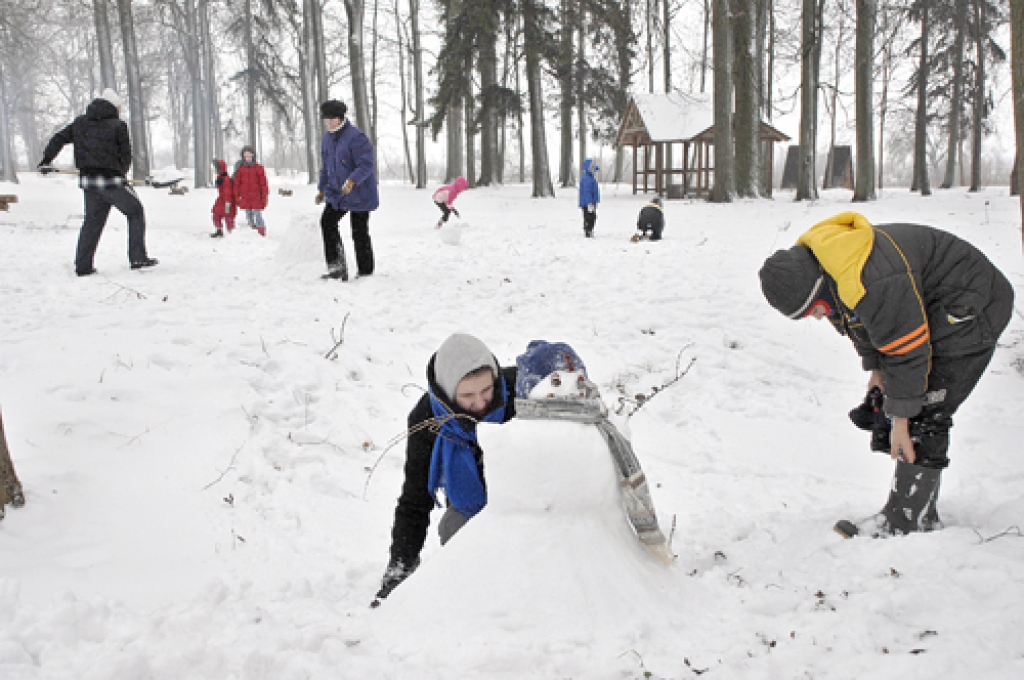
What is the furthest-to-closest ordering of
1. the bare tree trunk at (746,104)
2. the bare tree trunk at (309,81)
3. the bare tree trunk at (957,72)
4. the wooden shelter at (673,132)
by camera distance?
the wooden shelter at (673,132)
the bare tree trunk at (309,81)
the bare tree trunk at (957,72)
the bare tree trunk at (746,104)

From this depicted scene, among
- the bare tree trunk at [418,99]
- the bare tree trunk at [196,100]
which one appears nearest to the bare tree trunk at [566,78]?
the bare tree trunk at [418,99]

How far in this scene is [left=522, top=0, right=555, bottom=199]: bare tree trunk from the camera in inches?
717

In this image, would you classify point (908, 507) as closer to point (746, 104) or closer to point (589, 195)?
point (589, 195)

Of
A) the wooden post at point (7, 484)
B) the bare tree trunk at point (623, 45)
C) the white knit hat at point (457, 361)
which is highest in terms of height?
the bare tree trunk at point (623, 45)

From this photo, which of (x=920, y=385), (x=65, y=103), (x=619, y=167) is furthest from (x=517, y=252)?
(x=65, y=103)

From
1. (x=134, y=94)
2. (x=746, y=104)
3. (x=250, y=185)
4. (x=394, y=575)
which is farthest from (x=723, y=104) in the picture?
(x=134, y=94)

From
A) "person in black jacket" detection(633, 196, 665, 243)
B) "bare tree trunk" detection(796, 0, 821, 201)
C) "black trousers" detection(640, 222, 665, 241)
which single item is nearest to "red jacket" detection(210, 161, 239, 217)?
"person in black jacket" detection(633, 196, 665, 243)

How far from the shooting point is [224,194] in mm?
11586

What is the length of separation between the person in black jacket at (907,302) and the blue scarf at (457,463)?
1.23 metres

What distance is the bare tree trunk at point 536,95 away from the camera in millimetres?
18203

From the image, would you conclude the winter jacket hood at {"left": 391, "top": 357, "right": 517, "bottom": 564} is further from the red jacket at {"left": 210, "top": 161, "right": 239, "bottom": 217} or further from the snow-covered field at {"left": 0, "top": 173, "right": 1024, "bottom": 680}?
the red jacket at {"left": 210, "top": 161, "right": 239, "bottom": 217}

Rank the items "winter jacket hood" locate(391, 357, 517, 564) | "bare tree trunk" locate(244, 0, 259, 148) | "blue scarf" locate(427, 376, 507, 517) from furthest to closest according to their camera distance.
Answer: "bare tree trunk" locate(244, 0, 259, 148)
"winter jacket hood" locate(391, 357, 517, 564)
"blue scarf" locate(427, 376, 507, 517)

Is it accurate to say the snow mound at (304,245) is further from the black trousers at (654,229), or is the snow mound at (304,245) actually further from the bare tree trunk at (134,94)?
the bare tree trunk at (134,94)

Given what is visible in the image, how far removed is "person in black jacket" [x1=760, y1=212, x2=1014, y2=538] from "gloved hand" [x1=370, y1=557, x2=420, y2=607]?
1.74 m
